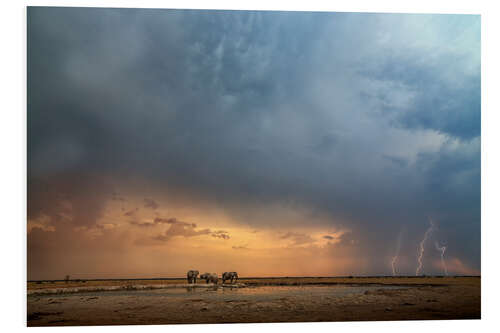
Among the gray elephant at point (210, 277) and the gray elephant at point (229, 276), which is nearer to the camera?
the gray elephant at point (210, 277)

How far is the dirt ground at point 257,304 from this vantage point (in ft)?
30.7

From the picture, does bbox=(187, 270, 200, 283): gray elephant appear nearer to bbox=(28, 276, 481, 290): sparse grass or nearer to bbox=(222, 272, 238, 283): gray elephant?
bbox=(28, 276, 481, 290): sparse grass

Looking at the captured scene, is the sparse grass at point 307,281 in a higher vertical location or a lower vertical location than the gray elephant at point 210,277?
lower

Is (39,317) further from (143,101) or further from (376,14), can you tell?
(376,14)

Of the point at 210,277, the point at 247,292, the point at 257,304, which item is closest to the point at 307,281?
the point at 247,292

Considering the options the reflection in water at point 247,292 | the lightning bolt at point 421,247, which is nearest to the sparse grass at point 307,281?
the reflection in water at point 247,292

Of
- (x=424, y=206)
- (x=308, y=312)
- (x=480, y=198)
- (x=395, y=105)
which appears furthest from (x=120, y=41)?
(x=480, y=198)

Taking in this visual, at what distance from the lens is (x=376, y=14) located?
33.8ft

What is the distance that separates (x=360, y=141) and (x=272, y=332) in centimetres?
461

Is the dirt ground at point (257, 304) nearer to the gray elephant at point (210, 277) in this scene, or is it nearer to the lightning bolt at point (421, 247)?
the gray elephant at point (210, 277)

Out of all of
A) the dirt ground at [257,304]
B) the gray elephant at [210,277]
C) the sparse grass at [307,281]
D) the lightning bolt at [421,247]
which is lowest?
the dirt ground at [257,304]

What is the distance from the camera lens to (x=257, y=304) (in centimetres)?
996

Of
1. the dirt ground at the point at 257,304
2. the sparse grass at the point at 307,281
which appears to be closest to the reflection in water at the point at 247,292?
the dirt ground at the point at 257,304

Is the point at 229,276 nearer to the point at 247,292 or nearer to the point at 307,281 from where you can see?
the point at 247,292
